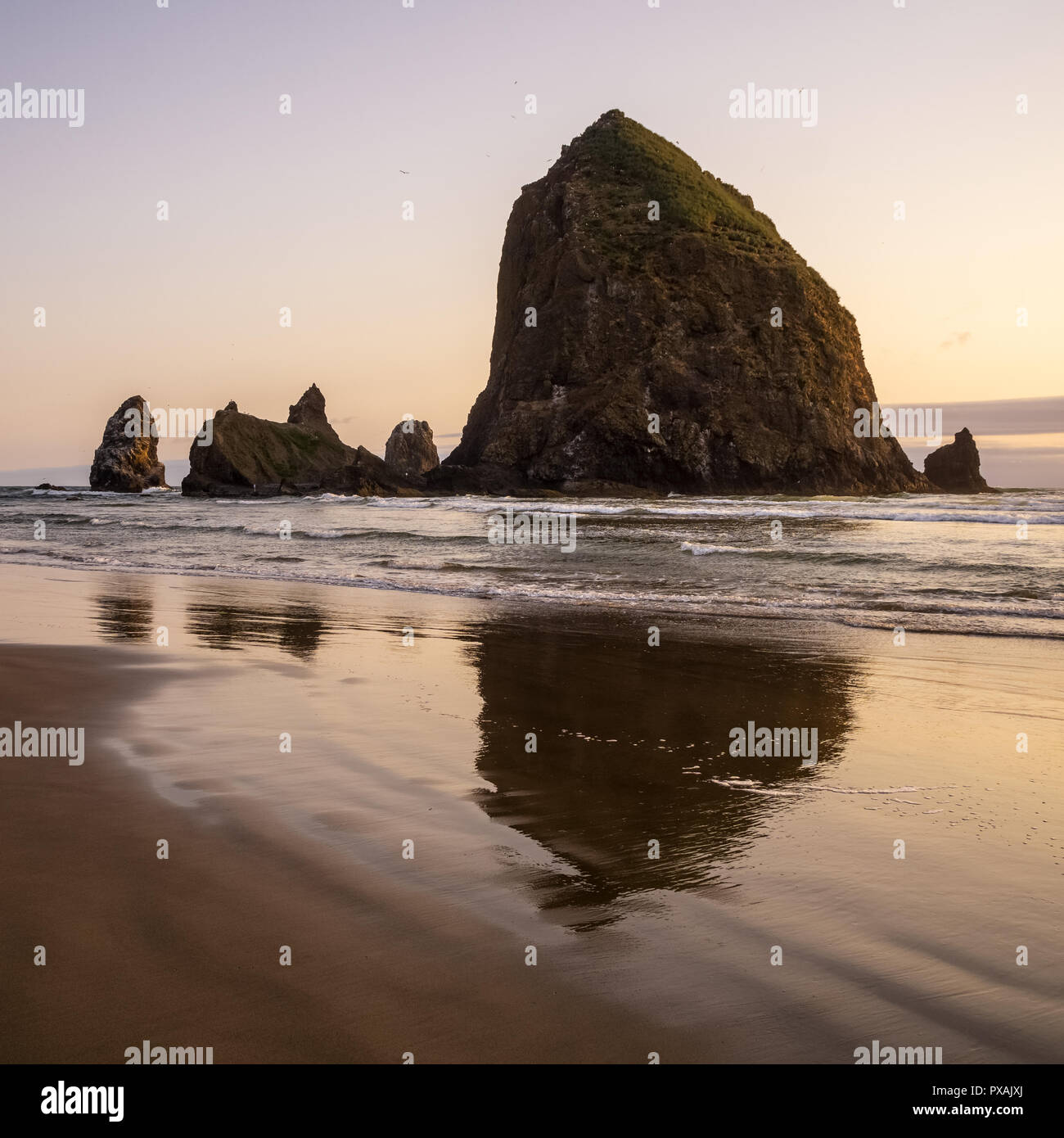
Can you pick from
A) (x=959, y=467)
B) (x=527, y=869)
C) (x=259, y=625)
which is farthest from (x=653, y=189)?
(x=527, y=869)

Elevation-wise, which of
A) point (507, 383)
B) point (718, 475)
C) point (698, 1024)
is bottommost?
point (698, 1024)

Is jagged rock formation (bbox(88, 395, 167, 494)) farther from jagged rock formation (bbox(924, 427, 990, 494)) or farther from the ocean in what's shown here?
jagged rock formation (bbox(924, 427, 990, 494))

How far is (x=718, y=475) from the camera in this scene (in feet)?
229

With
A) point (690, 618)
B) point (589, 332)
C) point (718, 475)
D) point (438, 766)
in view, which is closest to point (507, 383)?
point (589, 332)

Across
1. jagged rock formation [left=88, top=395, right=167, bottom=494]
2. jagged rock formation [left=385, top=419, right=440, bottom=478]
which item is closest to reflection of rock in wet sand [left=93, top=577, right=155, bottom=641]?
jagged rock formation [left=88, top=395, right=167, bottom=494]

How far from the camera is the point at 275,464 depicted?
9131cm

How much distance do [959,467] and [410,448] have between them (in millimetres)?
69087

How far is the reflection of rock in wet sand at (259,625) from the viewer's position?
9641 mm

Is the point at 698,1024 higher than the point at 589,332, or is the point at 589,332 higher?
the point at 589,332

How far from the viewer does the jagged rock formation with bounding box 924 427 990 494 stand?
282ft

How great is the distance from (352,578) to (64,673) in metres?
8.78

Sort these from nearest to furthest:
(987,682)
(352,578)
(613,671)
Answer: (987,682)
(613,671)
(352,578)

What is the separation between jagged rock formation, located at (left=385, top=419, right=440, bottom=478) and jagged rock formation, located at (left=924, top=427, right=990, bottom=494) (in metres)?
63.2
